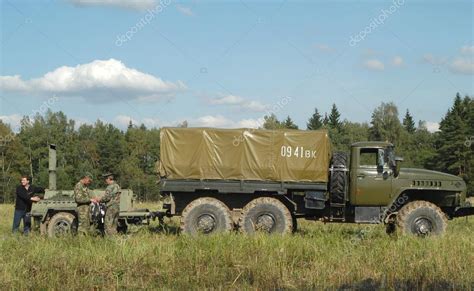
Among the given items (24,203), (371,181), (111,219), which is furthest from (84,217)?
(371,181)

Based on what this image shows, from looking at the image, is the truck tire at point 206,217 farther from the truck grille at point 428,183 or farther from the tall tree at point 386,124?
the tall tree at point 386,124

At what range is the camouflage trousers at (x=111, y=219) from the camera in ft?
44.4

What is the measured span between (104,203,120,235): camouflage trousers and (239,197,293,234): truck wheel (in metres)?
3.15

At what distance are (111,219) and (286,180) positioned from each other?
4512 mm

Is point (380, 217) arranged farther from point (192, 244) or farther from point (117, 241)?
point (117, 241)

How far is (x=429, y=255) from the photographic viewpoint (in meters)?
9.30

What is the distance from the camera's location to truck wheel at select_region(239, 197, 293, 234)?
13.5 m

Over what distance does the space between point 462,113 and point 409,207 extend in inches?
2216

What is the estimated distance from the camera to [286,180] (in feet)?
44.8

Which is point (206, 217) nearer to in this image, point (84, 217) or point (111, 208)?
point (111, 208)

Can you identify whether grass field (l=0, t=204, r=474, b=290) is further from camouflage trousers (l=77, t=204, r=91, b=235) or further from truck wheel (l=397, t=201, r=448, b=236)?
camouflage trousers (l=77, t=204, r=91, b=235)

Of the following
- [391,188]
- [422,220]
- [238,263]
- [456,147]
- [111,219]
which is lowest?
[238,263]

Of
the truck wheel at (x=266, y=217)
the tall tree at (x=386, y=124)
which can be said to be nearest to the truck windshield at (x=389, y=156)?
the truck wheel at (x=266, y=217)

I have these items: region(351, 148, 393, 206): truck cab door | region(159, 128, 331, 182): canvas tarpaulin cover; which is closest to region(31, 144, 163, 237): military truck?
region(159, 128, 331, 182): canvas tarpaulin cover
